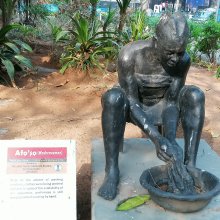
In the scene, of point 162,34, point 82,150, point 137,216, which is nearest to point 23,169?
point 137,216

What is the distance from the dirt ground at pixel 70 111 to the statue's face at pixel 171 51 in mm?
1268

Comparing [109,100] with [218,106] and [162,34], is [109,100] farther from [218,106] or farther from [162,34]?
[218,106]

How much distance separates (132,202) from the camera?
218 centimetres

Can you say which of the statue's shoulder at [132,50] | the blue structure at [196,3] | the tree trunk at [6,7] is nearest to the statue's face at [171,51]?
the statue's shoulder at [132,50]

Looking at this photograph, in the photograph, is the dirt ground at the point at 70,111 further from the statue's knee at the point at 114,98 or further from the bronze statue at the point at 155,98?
the statue's knee at the point at 114,98

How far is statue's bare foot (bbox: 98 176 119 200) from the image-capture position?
2234 mm

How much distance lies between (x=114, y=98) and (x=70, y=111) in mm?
2713

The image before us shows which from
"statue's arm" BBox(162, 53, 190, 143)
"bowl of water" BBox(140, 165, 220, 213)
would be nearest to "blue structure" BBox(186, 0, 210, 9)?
"statue's arm" BBox(162, 53, 190, 143)

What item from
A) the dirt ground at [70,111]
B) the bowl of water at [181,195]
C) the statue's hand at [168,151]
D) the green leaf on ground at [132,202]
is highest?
the statue's hand at [168,151]

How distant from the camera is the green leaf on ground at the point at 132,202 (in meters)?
2.14

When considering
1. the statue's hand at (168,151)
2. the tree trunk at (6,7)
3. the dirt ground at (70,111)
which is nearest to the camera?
the statue's hand at (168,151)

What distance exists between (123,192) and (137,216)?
0.27m

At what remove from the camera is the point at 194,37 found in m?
9.05

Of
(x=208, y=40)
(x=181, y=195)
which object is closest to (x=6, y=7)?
(x=208, y=40)
